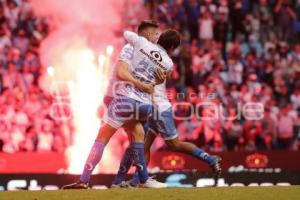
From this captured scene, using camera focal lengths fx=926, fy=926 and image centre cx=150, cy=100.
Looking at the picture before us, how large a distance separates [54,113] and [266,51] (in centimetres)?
602

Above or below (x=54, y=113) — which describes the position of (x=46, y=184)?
below

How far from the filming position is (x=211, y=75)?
20.9m

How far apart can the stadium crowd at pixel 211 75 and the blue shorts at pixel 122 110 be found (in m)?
7.00

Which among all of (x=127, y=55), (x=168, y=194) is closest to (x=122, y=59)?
(x=127, y=55)

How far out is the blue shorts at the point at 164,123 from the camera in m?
12.1

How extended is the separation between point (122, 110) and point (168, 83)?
9014 mm

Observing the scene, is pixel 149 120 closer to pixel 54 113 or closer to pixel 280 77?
pixel 54 113

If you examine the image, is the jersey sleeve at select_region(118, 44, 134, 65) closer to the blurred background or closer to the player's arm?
the player's arm

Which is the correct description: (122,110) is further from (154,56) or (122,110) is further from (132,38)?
(132,38)

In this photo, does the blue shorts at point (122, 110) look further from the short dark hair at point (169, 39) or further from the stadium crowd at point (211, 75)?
the stadium crowd at point (211, 75)

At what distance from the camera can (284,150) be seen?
18984mm

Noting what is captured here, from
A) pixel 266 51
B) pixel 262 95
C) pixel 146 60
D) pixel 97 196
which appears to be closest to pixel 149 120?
pixel 146 60

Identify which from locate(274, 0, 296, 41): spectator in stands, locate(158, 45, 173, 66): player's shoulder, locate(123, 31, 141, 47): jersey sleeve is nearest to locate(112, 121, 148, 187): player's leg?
locate(158, 45, 173, 66): player's shoulder

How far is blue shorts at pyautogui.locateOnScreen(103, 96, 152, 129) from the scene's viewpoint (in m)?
11.6
